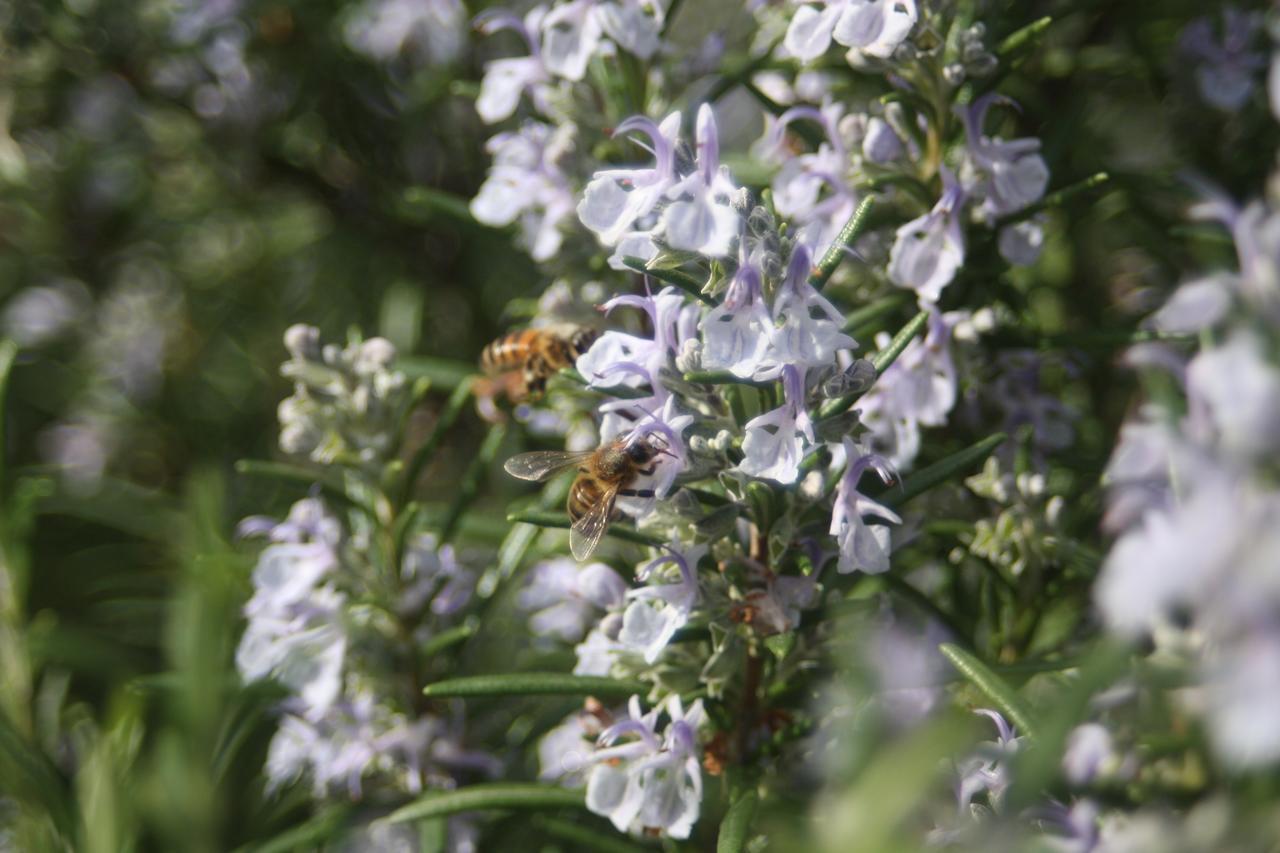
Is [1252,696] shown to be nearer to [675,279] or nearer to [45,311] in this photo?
[675,279]

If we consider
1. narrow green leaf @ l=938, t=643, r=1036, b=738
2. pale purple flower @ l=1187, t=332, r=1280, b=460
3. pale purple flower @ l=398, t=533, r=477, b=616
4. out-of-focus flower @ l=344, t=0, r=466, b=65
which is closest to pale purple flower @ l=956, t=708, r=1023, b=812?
narrow green leaf @ l=938, t=643, r=1036, b=738

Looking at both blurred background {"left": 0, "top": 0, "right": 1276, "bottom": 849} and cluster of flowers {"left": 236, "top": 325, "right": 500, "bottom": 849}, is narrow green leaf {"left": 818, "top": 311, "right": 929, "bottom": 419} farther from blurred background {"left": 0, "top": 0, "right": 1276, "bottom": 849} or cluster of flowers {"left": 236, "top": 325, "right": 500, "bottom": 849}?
cluster of flowers {"left": 236, "top": 325, "right": 500, "bottom": 849}

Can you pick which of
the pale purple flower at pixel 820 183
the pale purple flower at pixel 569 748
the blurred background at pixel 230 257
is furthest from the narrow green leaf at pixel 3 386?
the pale purple flower at pixel 820 183

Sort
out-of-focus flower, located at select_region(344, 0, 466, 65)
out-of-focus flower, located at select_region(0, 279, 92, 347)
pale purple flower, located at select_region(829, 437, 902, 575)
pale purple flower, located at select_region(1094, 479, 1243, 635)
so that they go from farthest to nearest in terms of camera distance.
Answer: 1. out-of-focus flower, located at select_region(0, 279, 92, 347)
2. out-of-focus flower, located at select_region(344, 0, 466, 65)
3. pale purple flower, located at select_region(829, 437, 902, 575)
4. pale purple flower, located at select_region(1094, 479, 1243, 635)

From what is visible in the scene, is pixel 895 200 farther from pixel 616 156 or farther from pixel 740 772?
pixel 740 772

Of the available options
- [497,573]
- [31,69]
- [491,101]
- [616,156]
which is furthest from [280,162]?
[497,573]

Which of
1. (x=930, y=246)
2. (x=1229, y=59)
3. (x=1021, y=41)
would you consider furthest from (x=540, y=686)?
(x=1229, y=59)
